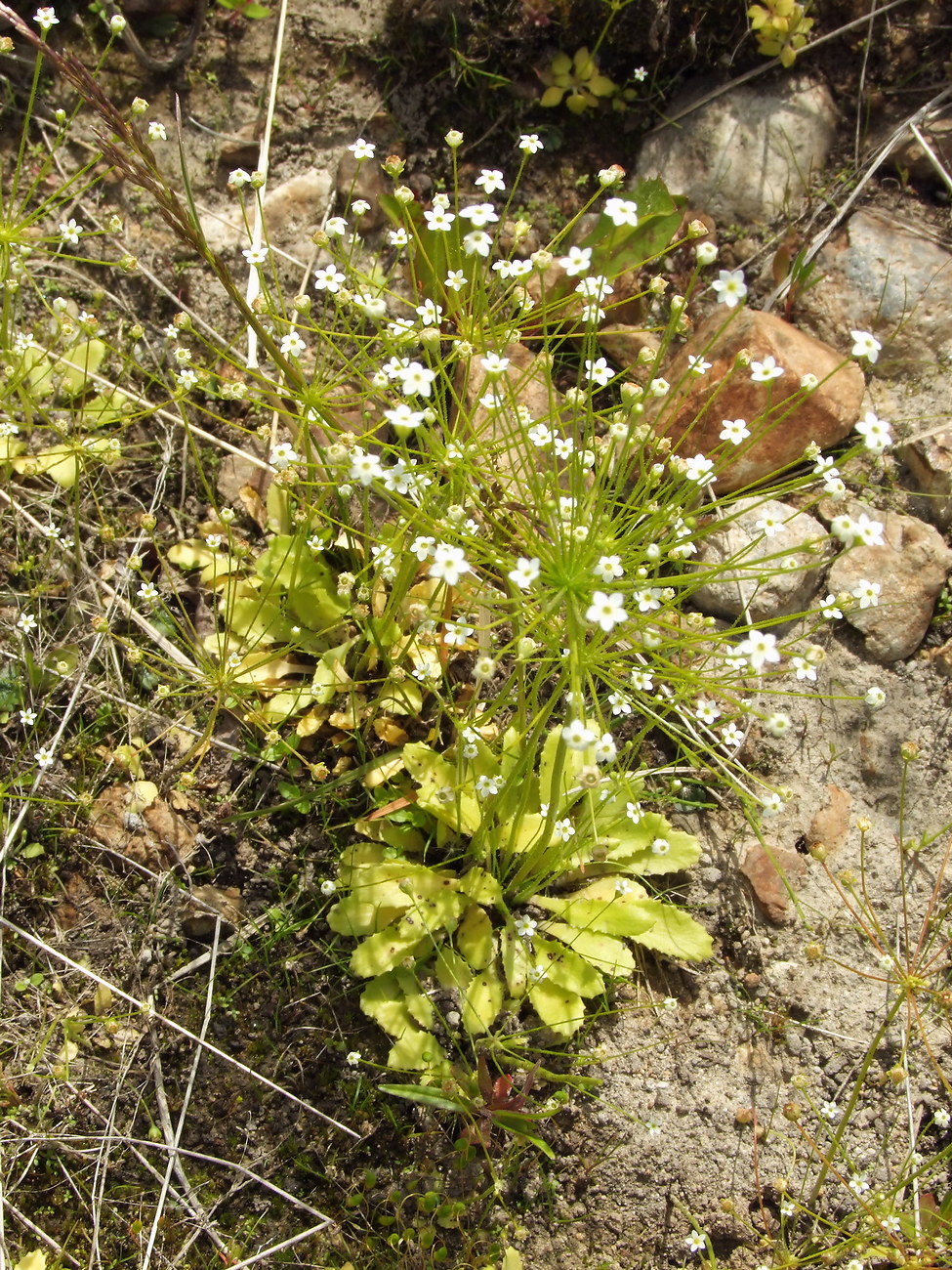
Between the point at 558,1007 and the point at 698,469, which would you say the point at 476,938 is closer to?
the point at 558,1007

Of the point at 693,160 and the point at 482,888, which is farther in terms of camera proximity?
the point at 693,160

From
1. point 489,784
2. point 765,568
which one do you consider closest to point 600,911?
point 489,784

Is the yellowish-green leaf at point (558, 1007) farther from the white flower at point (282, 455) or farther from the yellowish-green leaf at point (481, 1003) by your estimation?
the white flower at point (282, 455)

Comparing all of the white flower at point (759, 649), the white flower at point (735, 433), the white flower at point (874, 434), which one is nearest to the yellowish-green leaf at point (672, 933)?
the white flower at point (759, 649)

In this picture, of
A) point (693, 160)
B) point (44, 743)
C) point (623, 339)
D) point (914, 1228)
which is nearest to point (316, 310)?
point (623, 339)

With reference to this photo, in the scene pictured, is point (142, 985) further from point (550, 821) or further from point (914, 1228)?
point (914, 1228)

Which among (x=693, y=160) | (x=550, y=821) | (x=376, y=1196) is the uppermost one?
(x=693, y=160)
